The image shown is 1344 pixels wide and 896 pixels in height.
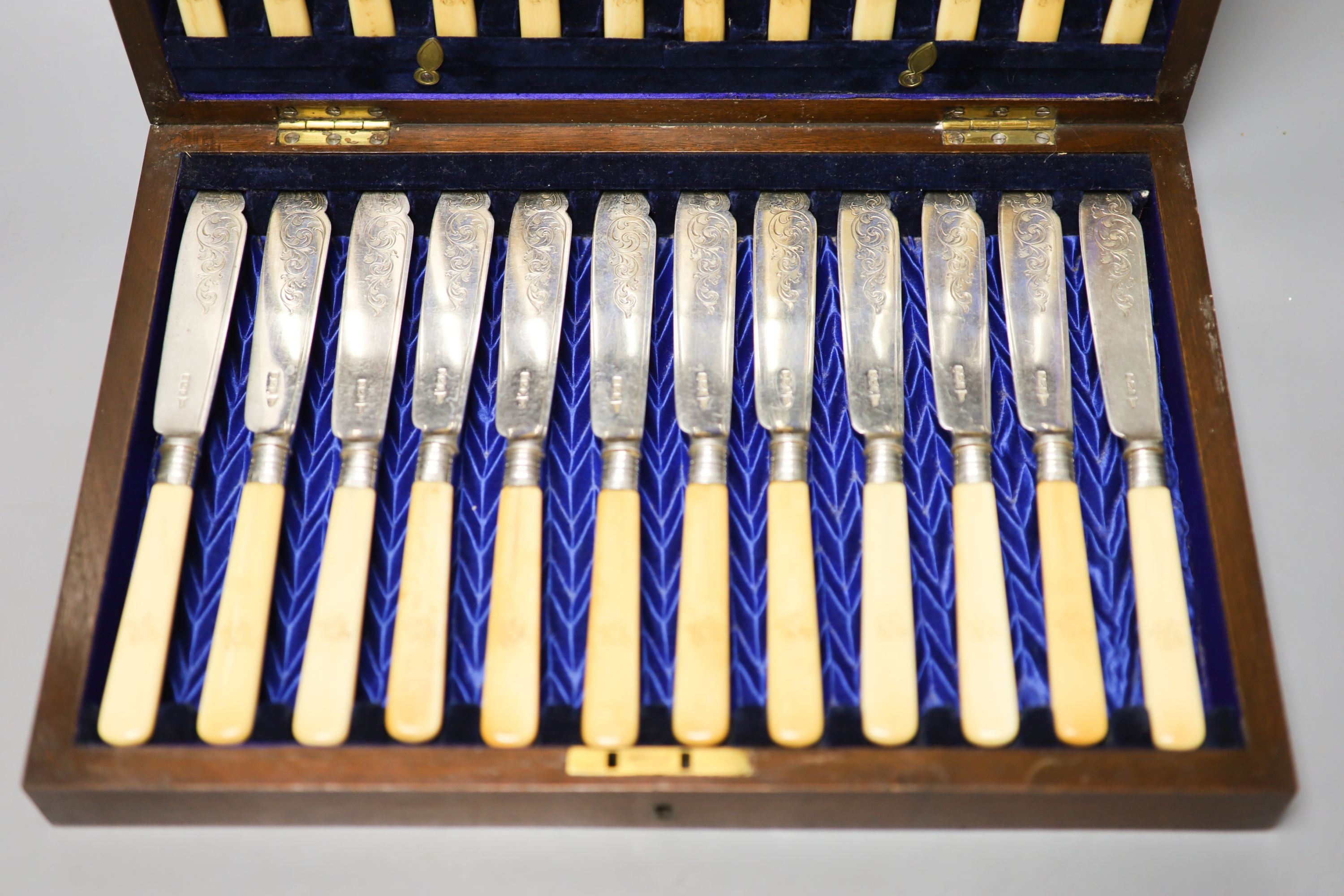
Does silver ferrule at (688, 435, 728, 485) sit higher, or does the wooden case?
silver ferrule at (688, 435, 728, 485)

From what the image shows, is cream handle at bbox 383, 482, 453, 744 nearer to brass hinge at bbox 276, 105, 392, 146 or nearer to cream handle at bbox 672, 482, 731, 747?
cream handle at bbox 672, 482, 731, 747

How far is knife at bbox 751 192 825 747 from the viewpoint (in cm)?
129

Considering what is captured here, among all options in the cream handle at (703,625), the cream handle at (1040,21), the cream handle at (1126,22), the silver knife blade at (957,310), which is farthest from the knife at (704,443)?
the cream handle at (1126,22)

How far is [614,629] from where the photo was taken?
1.32 meters

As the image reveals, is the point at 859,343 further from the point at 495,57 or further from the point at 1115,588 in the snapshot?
the point at 495,57

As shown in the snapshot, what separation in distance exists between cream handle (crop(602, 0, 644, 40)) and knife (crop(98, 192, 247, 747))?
0.57m

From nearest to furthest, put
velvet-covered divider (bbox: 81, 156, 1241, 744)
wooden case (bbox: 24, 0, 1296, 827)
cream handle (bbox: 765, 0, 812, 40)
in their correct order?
wooden case (bbox: 24, 0, 1296, 827)
velvet-covered divider (bbox: 81, 156, 1241, 744)
cream handle (bbox: 765, 0, 812, 40)

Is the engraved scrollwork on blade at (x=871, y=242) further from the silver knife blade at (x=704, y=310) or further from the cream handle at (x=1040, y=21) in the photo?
the cream handle at (x=1040, y=21)

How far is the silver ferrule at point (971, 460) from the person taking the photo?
1.42 meters

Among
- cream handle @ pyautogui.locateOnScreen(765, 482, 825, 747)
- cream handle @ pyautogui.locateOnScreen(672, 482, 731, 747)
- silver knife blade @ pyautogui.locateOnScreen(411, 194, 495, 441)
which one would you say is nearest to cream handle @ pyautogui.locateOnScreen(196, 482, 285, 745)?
silver knife blade @ pyautogui.locateOnScreen(411, 194, 495, 441)

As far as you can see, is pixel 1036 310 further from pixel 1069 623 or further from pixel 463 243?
pixel 463 243

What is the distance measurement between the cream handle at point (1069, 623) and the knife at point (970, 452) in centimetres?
5

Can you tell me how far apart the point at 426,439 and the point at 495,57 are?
0.55 metres

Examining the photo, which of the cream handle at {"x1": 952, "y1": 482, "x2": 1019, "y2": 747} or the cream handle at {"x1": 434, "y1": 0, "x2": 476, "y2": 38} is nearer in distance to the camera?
the cream handle at {"x1": 952, "y1": 482, "x2": 1019, "y2": 747}
